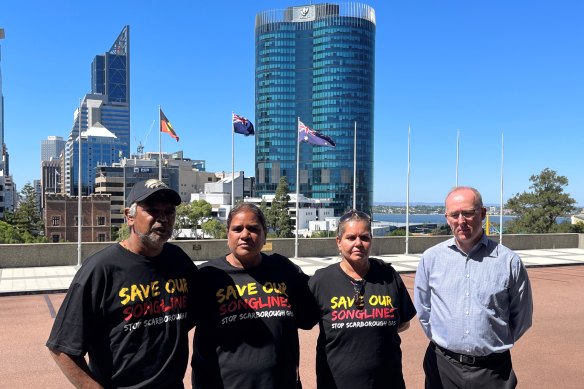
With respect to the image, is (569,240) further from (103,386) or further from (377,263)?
(103,386)

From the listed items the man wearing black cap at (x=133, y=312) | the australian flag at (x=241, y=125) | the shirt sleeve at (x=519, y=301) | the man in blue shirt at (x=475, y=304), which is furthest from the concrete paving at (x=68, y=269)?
the shirt sleeve at (x=519, y=301)

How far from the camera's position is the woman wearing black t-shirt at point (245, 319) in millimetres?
3084

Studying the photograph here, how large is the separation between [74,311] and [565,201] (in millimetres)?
44014

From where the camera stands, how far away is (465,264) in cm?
357

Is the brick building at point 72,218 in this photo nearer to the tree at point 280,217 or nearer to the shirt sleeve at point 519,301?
the tree at point 280,217

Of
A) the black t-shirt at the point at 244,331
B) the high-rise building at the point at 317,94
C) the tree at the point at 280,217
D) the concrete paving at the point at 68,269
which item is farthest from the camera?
the high-rise building at the point at 317,94

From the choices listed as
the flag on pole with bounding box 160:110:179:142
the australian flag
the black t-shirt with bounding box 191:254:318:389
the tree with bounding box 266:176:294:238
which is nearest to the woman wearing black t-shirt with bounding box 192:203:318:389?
the black t-shirt with bounding box 191:254:318:389

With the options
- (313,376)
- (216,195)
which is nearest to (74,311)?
(313,376)

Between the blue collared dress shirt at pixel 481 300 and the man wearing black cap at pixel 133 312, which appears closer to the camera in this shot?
the man wearing black cap at pixel 133 312

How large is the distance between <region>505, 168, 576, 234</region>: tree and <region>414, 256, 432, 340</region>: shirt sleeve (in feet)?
131

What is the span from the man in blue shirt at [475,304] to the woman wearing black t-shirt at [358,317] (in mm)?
352

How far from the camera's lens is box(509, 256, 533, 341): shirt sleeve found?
11.5 ft

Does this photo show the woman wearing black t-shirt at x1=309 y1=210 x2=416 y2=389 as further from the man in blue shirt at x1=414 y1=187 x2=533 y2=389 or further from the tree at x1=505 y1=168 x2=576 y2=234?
the tree at x1=505 y1=168 x2=576 y2=234

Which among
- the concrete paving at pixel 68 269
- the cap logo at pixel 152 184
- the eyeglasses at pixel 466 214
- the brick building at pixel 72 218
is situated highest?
the cap logo at pixel 152 184
